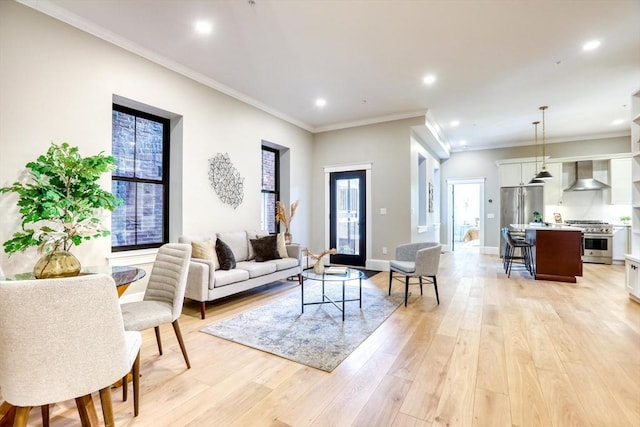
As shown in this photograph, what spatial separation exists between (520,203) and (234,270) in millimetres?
7409

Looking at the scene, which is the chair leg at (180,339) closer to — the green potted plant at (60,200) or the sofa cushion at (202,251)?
the green potted plant at (60,200)

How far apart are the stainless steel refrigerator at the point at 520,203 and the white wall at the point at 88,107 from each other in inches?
267

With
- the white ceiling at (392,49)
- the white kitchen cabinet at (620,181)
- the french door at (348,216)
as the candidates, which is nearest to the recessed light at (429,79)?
the white ceiling at (392,49)

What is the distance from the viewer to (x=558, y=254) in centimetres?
507

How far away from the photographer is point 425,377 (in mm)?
2137

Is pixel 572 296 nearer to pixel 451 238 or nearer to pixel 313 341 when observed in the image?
pixel 313 341

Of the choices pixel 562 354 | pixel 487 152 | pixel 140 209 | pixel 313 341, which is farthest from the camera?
pixel 487 152

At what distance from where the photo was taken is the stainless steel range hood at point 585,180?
7019mm

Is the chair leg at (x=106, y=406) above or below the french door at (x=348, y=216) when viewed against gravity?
below

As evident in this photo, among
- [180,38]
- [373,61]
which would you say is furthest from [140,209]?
[373,61]

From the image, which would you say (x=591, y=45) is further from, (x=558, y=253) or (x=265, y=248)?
(x=265, y=248)

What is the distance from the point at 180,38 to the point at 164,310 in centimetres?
294

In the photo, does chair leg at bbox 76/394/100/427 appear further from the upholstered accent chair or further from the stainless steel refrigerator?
the stainless steel refrigerator

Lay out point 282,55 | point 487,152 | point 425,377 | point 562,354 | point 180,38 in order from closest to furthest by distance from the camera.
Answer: point 425,377 < point 562,354 < point 180,38 < point 282,55 < point 487,152
